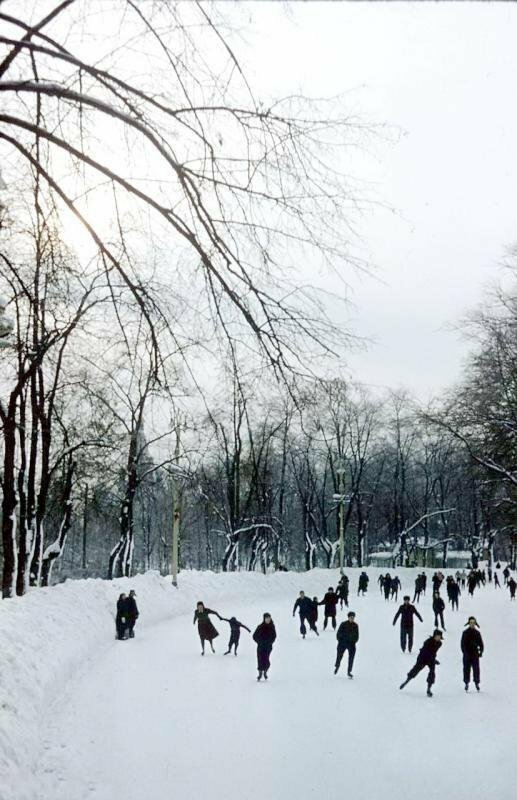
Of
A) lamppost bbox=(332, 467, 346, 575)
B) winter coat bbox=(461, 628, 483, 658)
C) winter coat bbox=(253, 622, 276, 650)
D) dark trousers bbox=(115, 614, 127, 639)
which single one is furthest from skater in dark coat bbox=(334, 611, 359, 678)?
lamppost bbox=(332, 467, 346, 575)

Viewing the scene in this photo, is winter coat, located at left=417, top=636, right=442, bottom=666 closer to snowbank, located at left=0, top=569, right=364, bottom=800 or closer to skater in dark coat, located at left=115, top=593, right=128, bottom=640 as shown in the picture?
snowbank, located at left=0, top=569, right=364, bottom=800

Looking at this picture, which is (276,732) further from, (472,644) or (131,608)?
(131,608)

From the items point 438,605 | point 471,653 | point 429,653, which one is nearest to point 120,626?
point 438,605

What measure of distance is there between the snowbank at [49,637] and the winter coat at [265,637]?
359 cm

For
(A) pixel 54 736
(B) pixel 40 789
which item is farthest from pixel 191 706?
(B) pixel 40 789

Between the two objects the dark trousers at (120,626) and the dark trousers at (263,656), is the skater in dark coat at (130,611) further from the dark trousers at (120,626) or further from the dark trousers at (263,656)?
the dark trousers at (263,656)

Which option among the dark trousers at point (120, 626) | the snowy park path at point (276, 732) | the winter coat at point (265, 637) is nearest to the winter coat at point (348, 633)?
the snowy park path at point (276, 732)

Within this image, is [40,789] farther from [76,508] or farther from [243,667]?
[76,508]

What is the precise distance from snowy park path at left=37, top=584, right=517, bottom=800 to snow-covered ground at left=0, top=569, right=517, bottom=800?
0.09ft

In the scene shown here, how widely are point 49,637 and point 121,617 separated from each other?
17.3ft

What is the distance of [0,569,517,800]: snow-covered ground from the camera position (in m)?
7.21

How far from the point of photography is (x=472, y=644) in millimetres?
12492

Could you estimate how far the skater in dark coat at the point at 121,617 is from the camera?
18.7 meters

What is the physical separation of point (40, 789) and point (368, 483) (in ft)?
200
